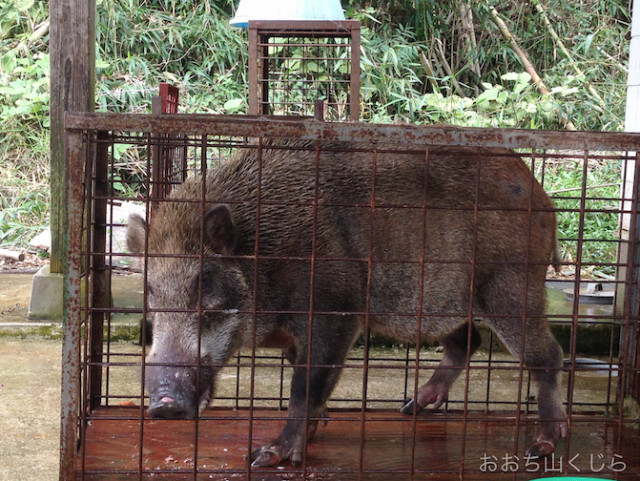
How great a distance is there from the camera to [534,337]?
12.1 feet

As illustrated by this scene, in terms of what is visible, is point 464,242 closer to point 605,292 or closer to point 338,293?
point 338,293

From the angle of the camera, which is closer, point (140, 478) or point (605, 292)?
point (140, 478)

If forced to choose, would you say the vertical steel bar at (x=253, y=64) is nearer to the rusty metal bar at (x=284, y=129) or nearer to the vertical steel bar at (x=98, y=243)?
the vertical steel bar at (x=98, y=243)

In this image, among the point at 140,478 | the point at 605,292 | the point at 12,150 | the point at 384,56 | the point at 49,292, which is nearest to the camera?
the point at 140,478

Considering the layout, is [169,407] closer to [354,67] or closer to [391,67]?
[354,67]

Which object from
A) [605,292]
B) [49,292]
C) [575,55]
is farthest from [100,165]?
[575,55]

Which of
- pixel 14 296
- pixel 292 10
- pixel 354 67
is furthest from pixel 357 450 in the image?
pixel 14 296

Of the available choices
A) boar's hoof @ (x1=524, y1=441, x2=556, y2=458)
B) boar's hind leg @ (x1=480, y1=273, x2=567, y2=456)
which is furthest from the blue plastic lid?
boar's hoof @ (x1=524, y1=441, x2=556, y2=458)

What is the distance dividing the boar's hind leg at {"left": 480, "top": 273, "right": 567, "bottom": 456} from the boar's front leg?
0.65m

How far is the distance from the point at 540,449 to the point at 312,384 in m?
1.03

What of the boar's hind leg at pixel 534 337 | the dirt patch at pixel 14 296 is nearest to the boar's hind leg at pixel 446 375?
the boar's hind leg at pixel 534 337

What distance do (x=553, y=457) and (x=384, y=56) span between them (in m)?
6.97

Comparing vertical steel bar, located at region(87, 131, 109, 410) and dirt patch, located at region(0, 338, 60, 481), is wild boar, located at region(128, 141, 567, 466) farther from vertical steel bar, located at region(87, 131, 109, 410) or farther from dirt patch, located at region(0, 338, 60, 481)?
dirt patch, located at region(0, 338, 60, 481)

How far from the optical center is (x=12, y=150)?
29.9 ft
